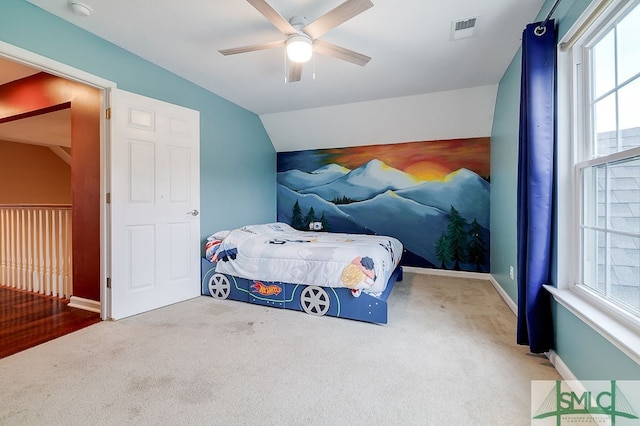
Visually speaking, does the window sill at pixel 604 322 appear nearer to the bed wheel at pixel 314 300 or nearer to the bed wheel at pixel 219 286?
the bed wheel at pixel 314 300

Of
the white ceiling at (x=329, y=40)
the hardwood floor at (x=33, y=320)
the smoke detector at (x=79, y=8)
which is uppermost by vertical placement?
the white ceiling at (x=329, y=40)

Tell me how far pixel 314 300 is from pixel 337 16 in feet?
7.56

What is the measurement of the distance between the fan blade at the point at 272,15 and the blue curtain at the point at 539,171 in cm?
159

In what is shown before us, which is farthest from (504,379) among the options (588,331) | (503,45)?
(503,45)

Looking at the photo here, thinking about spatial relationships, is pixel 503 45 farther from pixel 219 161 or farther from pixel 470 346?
pixel 219 161

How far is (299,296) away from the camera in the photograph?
111 inches

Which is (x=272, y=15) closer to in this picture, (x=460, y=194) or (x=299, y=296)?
(x=299, y=296)

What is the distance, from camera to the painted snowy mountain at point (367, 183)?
14.6 ft

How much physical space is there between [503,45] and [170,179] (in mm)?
3412

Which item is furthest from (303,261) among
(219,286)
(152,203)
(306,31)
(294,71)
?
(306,31)

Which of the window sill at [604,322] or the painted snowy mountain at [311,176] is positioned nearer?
the window sill at [604,322]

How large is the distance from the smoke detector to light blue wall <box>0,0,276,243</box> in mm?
243

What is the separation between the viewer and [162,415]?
4.67 feet

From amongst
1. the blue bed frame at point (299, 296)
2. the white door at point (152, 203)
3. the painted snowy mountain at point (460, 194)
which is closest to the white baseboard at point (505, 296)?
the painted snowy mountain at point (460, 194)
